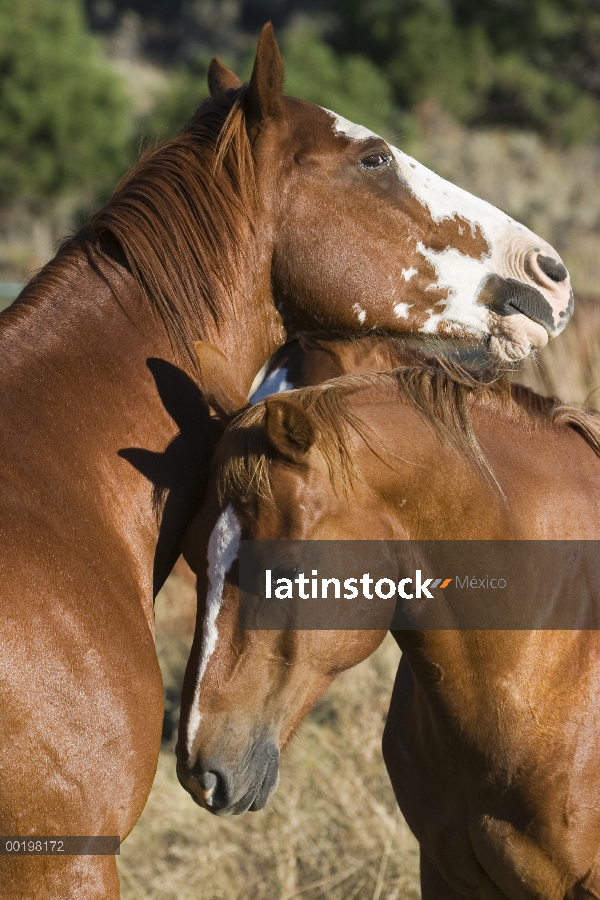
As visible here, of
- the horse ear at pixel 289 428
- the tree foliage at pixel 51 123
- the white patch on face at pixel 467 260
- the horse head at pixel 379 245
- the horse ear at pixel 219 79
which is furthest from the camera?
the tree foliage at pixel 51 123

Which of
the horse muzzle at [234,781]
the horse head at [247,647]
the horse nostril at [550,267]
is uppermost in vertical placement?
the horse nostril at [550,267]

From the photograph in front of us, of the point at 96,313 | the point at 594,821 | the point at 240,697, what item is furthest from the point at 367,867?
the point at 96,313

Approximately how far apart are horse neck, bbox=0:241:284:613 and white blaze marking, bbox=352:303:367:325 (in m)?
0.26

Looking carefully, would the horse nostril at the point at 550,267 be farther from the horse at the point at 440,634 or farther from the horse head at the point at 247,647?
the horse head at the point at 247,647

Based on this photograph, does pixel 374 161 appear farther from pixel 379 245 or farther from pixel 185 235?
pixel 185 235

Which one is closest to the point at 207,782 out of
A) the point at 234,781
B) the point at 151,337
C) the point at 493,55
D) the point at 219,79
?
the point at 234,781

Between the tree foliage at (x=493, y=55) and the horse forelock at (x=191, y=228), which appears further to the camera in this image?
the tree foliage at (x=493, y=55)

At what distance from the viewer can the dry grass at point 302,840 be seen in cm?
355

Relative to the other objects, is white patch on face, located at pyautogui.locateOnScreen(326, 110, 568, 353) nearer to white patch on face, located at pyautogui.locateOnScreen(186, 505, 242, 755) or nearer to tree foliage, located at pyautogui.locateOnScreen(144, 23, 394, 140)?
white patch on face, located at pyautogui.locateOnScreen(186, 505, 242, 755)

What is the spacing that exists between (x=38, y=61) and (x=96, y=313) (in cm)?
1824

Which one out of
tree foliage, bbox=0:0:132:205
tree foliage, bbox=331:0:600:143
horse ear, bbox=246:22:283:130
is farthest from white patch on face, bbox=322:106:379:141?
tree foliage, bbox=331:0:600:143

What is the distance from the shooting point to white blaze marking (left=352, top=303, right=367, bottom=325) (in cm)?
230

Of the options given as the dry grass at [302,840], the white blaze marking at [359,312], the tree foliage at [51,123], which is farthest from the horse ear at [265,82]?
the tree foliage at [51,123]

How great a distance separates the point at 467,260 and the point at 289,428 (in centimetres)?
74
